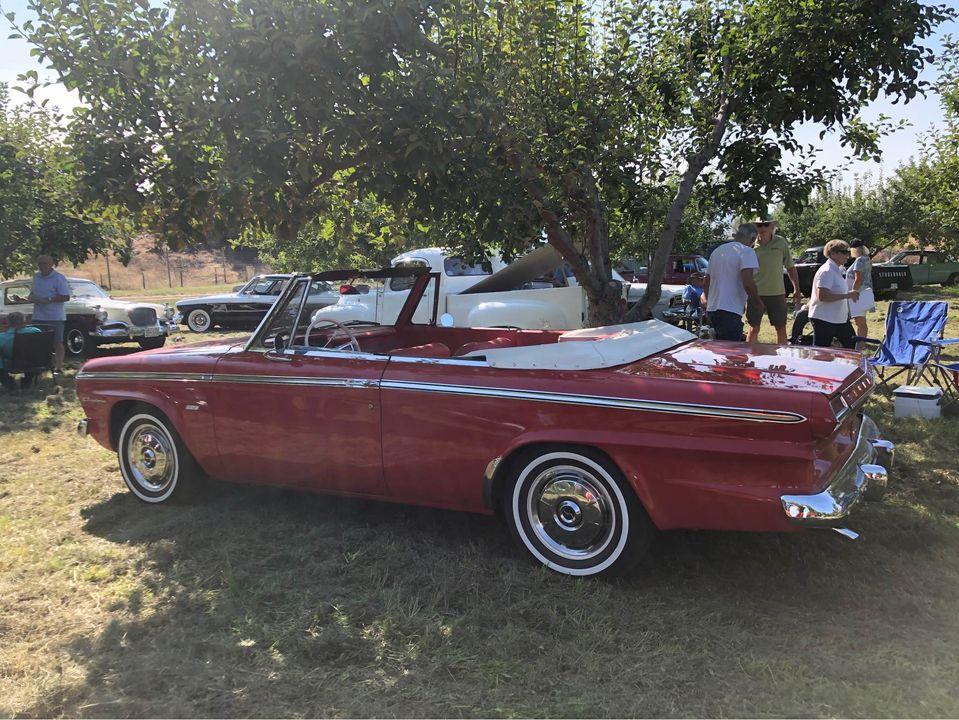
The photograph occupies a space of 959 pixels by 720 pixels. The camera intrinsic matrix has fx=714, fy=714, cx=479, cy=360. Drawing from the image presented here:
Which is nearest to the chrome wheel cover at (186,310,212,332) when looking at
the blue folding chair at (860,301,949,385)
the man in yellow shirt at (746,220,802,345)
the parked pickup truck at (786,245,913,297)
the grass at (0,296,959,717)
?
the grass at (0,296,959,717)

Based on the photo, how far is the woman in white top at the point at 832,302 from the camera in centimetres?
689

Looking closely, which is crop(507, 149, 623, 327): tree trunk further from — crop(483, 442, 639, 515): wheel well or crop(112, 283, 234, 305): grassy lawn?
crop(112, 283, 234, 305): grassy lawn

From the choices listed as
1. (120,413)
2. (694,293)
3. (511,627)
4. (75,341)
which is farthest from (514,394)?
(75,341)

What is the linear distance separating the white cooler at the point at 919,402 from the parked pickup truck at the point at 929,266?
56.2 feet

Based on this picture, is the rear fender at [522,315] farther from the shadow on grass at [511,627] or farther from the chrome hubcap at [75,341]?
the chrome hubcap at [75,341]

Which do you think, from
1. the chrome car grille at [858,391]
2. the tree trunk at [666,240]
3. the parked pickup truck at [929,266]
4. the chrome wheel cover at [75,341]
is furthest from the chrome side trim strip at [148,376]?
the parked pickup truck at [929,266]

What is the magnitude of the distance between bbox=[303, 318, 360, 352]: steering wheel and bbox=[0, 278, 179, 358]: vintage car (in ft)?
30.1

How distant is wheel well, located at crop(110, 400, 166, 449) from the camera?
Answer: 14.8ft

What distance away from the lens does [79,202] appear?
185 inches

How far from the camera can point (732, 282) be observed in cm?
650

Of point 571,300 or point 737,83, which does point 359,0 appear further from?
point 571,300

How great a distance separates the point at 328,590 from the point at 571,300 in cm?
604

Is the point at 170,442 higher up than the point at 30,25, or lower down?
lower down

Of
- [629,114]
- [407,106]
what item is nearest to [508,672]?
[407,106]
